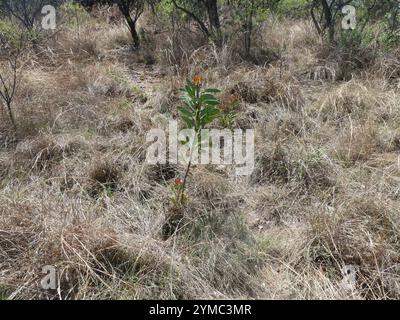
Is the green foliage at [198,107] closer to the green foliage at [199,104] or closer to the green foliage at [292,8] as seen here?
the green foliage at [199,104]

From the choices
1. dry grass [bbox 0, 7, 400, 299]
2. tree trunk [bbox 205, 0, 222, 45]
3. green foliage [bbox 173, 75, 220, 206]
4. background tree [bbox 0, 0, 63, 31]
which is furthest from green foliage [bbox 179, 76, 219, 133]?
background tree [bbox 0, 0, 63, 31]

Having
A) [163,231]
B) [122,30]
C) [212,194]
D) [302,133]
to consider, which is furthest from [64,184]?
[122,30]

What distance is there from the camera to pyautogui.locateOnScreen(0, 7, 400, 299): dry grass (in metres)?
2.06

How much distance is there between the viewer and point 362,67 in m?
4.33

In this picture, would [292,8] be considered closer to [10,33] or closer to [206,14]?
[206,14]

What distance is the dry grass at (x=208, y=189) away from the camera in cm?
206

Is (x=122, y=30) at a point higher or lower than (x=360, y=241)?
higher

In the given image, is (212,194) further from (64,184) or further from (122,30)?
(122,30)

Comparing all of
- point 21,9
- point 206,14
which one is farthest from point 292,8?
point 21,9

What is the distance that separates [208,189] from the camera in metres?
2.68

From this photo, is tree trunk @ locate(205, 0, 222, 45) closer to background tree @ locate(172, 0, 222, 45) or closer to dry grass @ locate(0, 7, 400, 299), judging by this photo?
background tree @ locate(172, 0, 222, 45)

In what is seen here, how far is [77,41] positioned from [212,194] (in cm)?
354

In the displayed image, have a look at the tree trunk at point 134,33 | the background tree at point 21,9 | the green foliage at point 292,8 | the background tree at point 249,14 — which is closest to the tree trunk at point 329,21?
the green foliage at point 292,8

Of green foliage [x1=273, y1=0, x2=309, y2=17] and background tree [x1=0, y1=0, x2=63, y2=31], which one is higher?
background tree [x1=0, y1=0, x2=63, y2=31]
